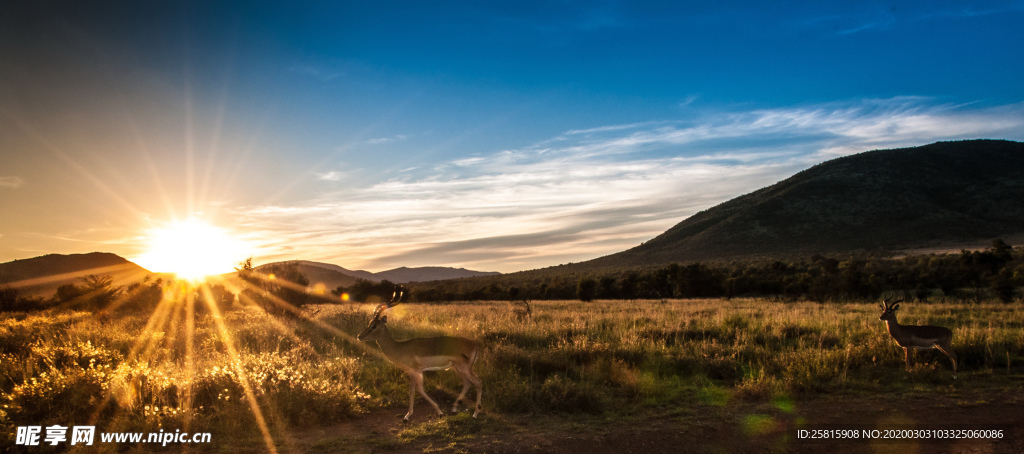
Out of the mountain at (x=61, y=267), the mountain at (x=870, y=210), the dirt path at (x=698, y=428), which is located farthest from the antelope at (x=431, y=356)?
the mountain at (x=870, y=210)

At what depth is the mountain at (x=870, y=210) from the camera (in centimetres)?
6619

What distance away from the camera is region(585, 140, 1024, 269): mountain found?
217 ft

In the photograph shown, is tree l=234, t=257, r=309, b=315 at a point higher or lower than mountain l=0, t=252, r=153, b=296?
lower

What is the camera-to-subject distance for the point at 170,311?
2422 cm

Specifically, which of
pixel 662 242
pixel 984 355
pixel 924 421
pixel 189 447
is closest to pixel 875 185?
pixel 662 242

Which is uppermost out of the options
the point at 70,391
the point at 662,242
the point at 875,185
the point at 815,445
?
the point at 875,185

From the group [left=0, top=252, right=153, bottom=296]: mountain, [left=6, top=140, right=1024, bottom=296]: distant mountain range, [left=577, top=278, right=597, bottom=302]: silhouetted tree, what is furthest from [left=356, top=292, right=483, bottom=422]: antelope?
[left=0, top=252, right=153, bottom=296]: mountain

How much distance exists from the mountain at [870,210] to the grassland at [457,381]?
56.6m

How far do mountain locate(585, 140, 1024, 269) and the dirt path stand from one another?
60.2 m

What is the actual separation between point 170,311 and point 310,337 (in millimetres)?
13854

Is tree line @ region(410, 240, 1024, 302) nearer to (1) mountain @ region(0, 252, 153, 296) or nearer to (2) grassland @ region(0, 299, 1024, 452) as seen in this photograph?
(2) grassland @ region(0, 299, 1024, 452)

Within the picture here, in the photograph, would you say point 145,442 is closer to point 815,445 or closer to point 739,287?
point 815,445

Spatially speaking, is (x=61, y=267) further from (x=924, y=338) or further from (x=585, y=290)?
(x=924, y=338)

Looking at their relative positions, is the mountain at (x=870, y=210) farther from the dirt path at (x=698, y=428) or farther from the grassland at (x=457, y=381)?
the dirt path at (x=698, y=428)
